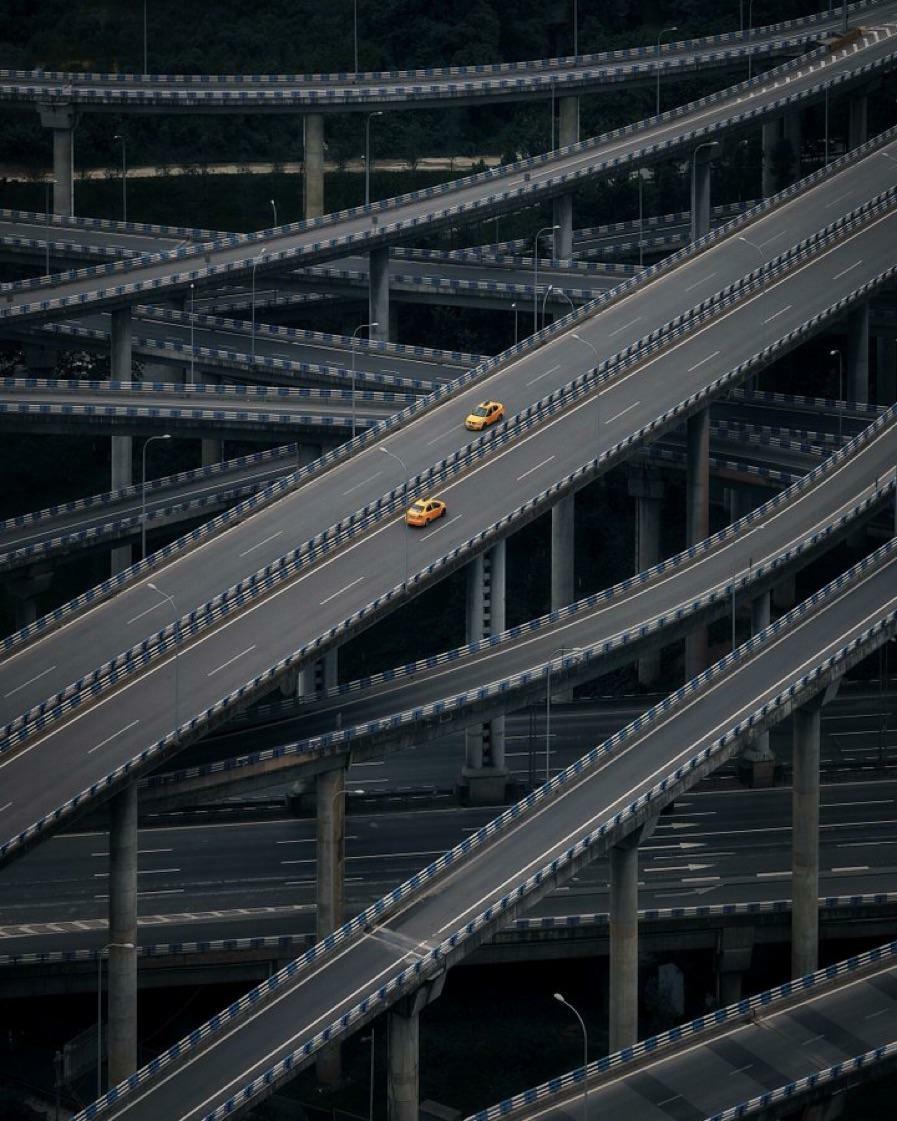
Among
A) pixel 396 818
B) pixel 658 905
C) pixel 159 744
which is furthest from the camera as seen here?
pixel 396 818

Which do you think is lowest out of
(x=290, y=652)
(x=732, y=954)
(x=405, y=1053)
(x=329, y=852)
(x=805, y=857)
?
(x=732, y=954)

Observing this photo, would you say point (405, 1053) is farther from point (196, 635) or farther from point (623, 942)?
point (196, 635)

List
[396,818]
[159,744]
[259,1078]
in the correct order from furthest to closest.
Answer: [396,818] < [159,744] < [259,1078]

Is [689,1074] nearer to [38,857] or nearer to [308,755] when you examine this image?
[308,755]

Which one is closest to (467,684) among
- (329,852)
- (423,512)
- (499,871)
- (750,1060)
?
(423,512)

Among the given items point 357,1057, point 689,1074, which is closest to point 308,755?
point 357,1057

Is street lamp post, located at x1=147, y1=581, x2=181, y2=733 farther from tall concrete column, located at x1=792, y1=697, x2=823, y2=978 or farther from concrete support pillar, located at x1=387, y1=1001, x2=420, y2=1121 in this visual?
tall concrete column, located at x1=792, y1=697, x2=823, y2=978
